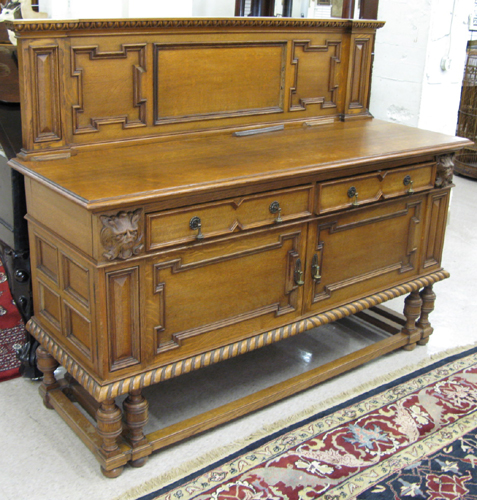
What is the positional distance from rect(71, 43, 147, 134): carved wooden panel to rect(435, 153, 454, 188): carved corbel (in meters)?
1.39

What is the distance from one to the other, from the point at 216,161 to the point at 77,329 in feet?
2.63

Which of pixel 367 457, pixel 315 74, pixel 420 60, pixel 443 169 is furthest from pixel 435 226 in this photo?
pixel 420 60

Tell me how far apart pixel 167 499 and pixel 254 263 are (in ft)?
2.94

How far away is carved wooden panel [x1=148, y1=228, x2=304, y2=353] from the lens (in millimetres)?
2297

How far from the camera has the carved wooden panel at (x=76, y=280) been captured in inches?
86.8

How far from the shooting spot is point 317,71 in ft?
10.5

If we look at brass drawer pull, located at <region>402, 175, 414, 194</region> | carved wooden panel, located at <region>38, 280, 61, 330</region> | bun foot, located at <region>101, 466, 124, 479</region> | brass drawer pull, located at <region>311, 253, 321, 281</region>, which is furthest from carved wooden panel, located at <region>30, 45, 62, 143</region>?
brass drawer pull, located at <region>402, 175, 414, 194</region>

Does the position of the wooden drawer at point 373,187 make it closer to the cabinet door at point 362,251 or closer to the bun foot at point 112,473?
the cabinet door at point 362,251

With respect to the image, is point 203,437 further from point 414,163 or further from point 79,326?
point 414,163

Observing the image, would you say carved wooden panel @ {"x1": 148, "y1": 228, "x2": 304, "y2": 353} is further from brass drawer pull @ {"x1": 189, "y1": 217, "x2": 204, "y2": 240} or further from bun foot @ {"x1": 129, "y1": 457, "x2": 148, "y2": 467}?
bun foot @ {"x1": 129, "y1": 457, "x2": 148, "y2": 467}

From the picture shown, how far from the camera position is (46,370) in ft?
8.98

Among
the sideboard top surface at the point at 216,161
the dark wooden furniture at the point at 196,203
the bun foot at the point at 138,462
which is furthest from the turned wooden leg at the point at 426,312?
the bun foot at the point at 138,462

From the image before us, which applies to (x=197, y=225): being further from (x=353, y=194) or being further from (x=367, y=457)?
(x=367, y=457)

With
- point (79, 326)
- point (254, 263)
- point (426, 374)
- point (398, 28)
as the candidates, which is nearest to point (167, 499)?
point (79, 326)
